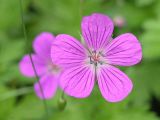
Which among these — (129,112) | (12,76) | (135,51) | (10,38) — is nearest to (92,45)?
(135,51)

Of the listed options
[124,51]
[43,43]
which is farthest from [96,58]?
[43,43]

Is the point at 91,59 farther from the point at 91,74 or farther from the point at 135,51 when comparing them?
the point at 135,51

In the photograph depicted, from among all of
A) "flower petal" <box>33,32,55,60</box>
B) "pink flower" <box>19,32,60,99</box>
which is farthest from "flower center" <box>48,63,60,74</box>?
"flower petal" <box>33,32,55,60</box>

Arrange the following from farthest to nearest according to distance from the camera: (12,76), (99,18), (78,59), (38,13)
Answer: (38,13) < (12,76) < (78,59) < (99,18)

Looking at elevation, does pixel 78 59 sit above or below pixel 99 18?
below

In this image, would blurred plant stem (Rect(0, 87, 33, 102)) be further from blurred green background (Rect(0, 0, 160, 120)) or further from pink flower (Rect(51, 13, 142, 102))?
pink flower (Rect(51, 13, 142, 102))

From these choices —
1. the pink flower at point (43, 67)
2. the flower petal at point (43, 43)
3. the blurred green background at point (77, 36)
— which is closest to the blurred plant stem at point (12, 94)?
the blurred green background at point (77, 36)

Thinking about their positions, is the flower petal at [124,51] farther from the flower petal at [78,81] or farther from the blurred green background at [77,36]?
the blurred green background at [77,36]

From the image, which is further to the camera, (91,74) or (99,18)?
(91,74)
